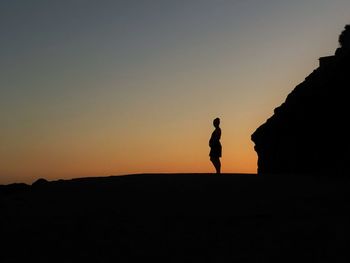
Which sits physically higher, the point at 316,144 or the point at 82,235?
the point at 316,144

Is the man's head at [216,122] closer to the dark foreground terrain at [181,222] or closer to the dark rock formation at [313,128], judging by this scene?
the dark rock formation at [313,128]

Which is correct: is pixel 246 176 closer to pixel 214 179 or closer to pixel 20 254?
pixel 214 179

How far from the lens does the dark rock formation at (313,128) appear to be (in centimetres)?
2011

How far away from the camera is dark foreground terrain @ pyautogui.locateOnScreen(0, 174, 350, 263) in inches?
424

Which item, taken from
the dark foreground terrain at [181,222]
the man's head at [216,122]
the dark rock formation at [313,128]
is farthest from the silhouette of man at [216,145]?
the dark foreground terrain at [181,222]

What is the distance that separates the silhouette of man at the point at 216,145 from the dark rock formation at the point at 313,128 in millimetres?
2324

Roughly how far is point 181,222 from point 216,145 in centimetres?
Answer: 936

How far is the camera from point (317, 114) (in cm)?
2102

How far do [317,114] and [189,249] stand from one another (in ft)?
38.3

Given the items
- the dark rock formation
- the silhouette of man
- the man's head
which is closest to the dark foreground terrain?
the dark rock formation

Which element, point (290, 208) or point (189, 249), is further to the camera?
point (290, 208)

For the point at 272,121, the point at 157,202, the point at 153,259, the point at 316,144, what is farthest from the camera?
the point at 272,121

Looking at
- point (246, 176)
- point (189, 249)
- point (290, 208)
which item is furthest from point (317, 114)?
point (189, 249)

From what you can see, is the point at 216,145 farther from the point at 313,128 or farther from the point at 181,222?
the point at 181,222
